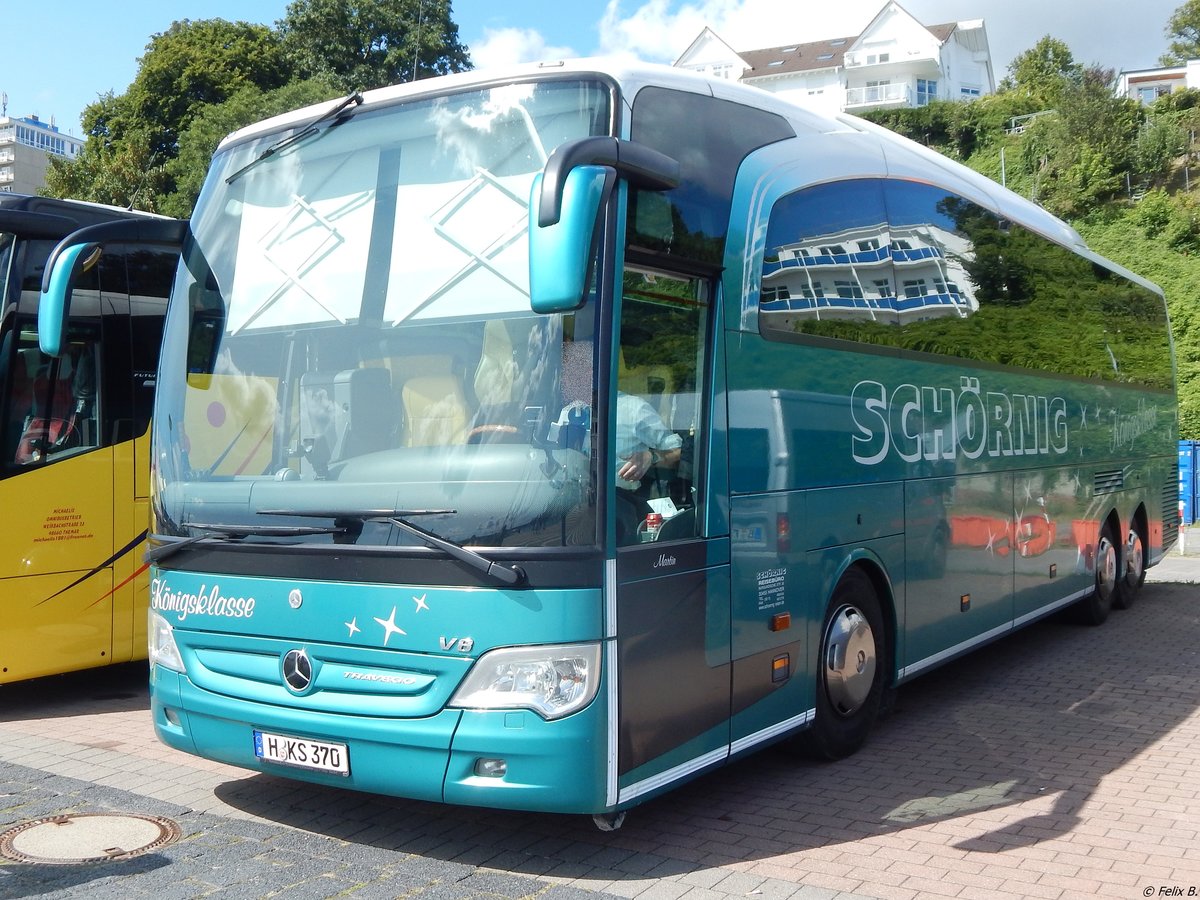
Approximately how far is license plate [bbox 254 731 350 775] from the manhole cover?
645mm

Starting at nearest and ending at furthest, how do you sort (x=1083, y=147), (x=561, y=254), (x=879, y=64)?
(x=561, y=254), (x=1083, y=147), (x=879, y=64)

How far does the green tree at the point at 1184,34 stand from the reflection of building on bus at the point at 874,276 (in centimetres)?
10169

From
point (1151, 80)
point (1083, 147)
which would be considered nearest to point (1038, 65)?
point (1151, 80)

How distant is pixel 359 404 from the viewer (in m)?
5.13

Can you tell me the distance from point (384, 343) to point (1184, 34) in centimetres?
10834

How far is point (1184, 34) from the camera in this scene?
3821 inches

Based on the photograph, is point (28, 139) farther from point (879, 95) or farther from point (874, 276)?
point (874, 276)

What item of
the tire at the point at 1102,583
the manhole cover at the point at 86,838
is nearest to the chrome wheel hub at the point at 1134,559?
the tire at the point at 1102,583

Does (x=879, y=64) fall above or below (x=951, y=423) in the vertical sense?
above

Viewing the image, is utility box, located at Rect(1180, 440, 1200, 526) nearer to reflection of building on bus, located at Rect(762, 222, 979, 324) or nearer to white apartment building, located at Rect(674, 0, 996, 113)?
reflection of building on bus, located at Rect(762, 222, 979, 324)

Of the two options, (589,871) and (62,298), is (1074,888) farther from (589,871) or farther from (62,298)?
(62,298)

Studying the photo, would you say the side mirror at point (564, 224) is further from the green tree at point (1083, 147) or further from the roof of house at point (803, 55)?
the roof of house at point (803, 55)

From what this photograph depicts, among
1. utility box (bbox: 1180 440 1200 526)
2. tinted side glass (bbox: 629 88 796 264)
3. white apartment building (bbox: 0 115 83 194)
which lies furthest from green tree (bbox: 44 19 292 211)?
white apartment building (bbox: 0 115 83 194)

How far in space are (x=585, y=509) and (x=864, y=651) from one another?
290 cm
